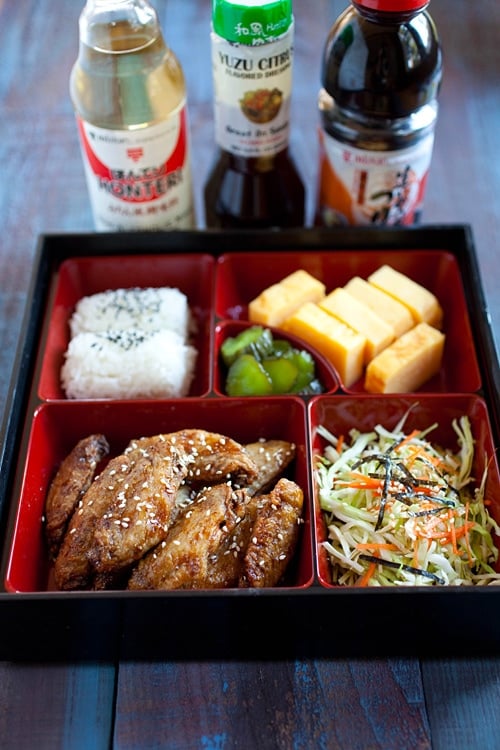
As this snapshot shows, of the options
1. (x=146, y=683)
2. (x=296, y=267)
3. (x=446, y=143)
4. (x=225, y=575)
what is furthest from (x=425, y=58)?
(x=146, y=683)

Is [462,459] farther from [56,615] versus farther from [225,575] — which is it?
[56,615]

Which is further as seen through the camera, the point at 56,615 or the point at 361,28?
the point at 361,28

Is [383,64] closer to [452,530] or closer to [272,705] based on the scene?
[452,530]

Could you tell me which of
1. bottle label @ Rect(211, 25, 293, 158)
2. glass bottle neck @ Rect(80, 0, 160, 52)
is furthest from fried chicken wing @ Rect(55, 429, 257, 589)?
glass bottle neck @ Rect(80, 0, 160, 52)

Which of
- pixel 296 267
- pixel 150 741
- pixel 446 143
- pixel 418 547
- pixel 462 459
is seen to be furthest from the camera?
pixel 446 143

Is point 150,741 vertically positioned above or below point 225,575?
below

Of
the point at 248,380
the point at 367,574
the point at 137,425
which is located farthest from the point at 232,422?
the point at 367,574
